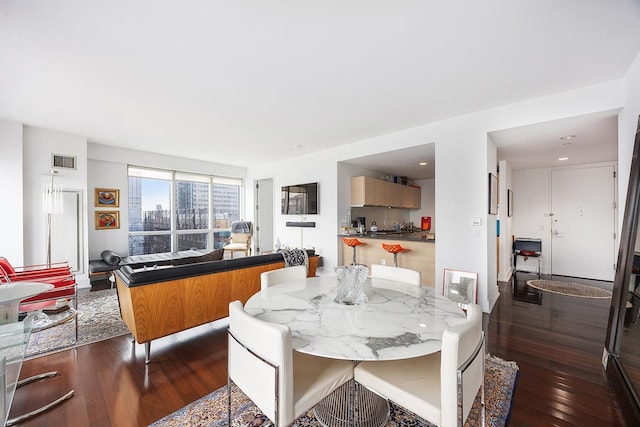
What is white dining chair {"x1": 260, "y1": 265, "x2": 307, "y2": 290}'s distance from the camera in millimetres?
2166

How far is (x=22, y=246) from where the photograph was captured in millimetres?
3967

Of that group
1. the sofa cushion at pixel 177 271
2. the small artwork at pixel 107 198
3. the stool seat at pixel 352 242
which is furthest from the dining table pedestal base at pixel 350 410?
the small artwork at pixel 107 198

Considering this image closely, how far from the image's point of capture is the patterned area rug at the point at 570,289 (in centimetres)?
410

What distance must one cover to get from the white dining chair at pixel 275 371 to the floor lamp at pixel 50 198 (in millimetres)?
4188

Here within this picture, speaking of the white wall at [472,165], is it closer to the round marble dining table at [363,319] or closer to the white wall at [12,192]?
the round marble dining table at [363,319]

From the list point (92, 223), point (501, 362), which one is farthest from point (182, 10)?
point (92, 223)

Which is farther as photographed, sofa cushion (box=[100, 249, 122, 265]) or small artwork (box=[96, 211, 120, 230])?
small artwork (box=[96, 211, 120, 230])

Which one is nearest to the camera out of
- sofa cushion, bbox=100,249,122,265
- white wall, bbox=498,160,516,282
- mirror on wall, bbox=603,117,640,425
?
mirror on wall, bbox=603,117,640,425

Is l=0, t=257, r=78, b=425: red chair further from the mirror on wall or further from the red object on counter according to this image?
the red object on counter

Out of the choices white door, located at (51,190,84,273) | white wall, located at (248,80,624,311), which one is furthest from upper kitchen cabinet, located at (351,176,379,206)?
white door, located at (51,190,84,273)

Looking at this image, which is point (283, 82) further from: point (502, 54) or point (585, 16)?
point (585, 16)

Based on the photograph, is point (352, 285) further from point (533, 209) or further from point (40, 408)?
point (533, 209)

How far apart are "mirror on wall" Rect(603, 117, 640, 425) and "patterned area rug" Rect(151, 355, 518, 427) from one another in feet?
2.73

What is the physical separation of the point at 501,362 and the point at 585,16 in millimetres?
2703
